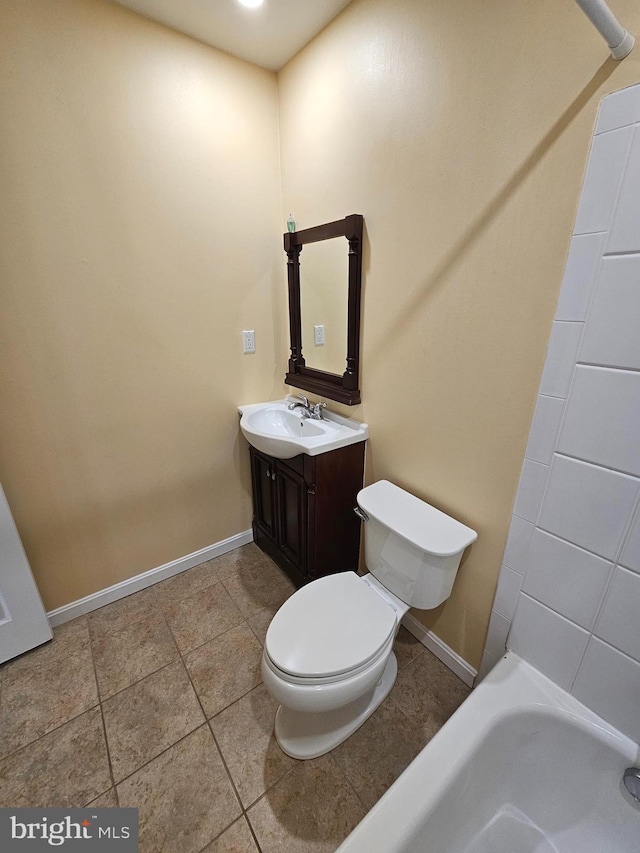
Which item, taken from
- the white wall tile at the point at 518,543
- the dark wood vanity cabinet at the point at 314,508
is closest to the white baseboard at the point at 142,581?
the dark wood vanity cabinet at the point at 314,508

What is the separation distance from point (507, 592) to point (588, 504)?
0.43 m

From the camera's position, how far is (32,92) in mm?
1181

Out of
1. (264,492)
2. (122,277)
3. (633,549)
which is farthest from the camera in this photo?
(264,492)

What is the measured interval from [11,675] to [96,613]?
35 cm

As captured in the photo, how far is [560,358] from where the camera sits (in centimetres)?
92

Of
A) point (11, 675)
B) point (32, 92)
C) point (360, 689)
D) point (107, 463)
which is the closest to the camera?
point (360, 689)

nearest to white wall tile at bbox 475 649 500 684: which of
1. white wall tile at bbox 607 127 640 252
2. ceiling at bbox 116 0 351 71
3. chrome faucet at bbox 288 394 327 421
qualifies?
chrome faucet at bbox 288 394 327 421

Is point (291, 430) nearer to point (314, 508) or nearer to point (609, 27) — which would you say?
Answer: point (314, 508)

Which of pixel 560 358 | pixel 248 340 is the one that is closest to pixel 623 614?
pixel 560 358

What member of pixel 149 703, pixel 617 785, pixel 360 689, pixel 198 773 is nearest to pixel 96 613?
pixel 149 703

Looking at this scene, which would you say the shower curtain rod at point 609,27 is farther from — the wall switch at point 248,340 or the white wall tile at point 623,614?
the wall switch at point 248,340

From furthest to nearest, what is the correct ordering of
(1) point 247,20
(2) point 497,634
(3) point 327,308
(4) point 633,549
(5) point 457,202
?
1. (3) point 327,308
2. (1) point 247,20
3. (2) point 497,634
4. (5) point 457,202
5. (4) point 633,549

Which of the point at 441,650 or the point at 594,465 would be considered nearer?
the point at 594,465

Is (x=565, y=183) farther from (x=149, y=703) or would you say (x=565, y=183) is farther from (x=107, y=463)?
(x=149, y=703)
